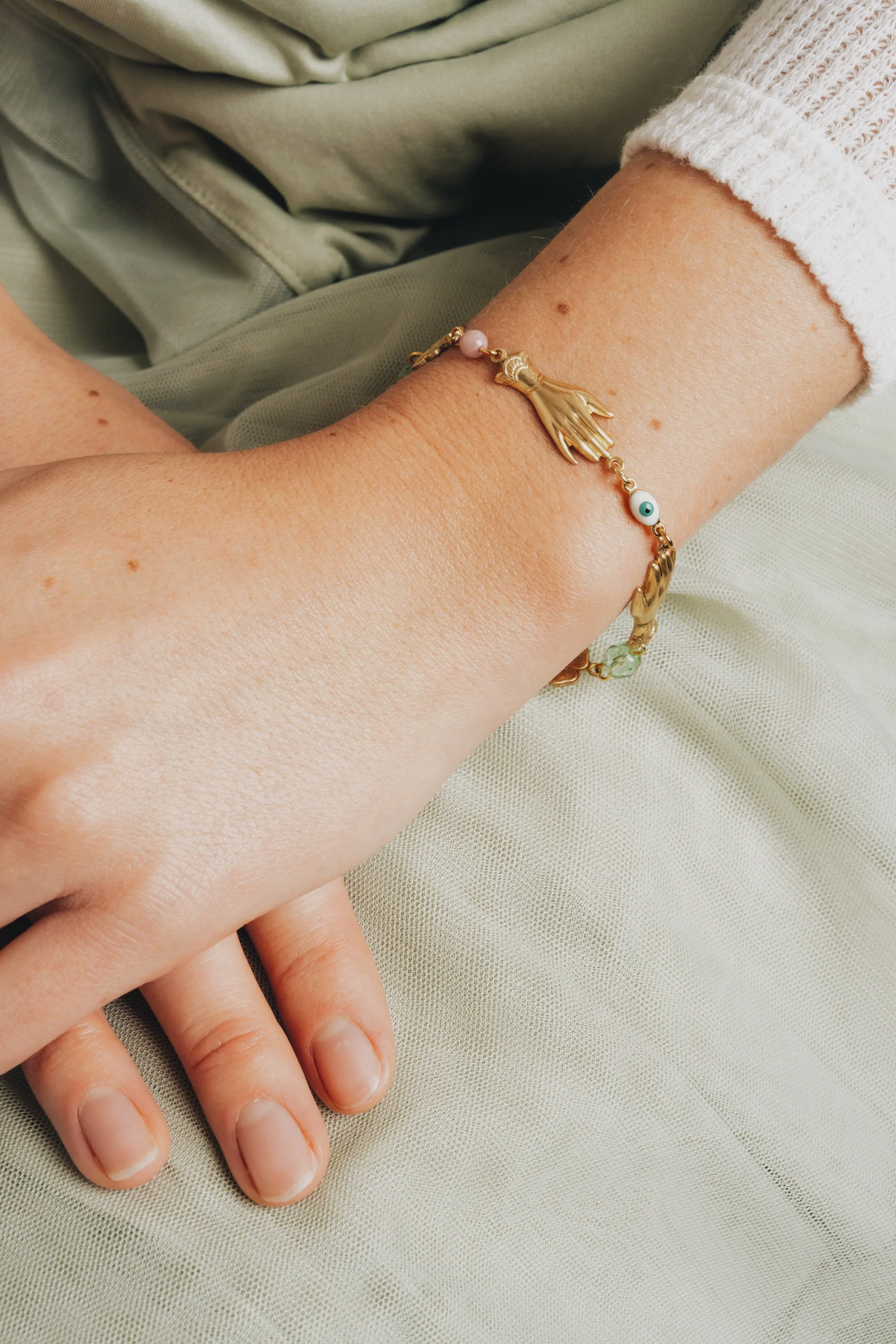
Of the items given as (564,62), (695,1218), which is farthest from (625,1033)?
(564,62)

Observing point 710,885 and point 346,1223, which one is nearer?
point 346,1223

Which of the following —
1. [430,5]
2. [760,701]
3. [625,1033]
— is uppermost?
[430,5]

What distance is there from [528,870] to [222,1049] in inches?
9.2

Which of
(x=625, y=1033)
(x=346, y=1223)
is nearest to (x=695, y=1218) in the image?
(x=625, y=1033)

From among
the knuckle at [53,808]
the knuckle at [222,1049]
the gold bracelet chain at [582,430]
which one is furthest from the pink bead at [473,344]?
the knuckle at [222,1049]

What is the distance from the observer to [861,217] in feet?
2.00

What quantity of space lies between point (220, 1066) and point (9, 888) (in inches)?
6.9

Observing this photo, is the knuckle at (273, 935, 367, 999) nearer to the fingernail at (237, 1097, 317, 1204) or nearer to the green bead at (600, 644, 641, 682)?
the fingernail at (237, 1097, 317, 1204)

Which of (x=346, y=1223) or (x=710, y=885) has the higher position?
(x=710, y=885)

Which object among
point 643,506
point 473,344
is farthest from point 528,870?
point 473,344

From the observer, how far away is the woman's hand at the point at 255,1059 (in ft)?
1.87

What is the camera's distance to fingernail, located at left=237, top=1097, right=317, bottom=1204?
1.84 ft

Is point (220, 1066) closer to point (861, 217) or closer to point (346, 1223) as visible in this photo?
point (346, 1223)

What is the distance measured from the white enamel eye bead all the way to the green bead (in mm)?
118
